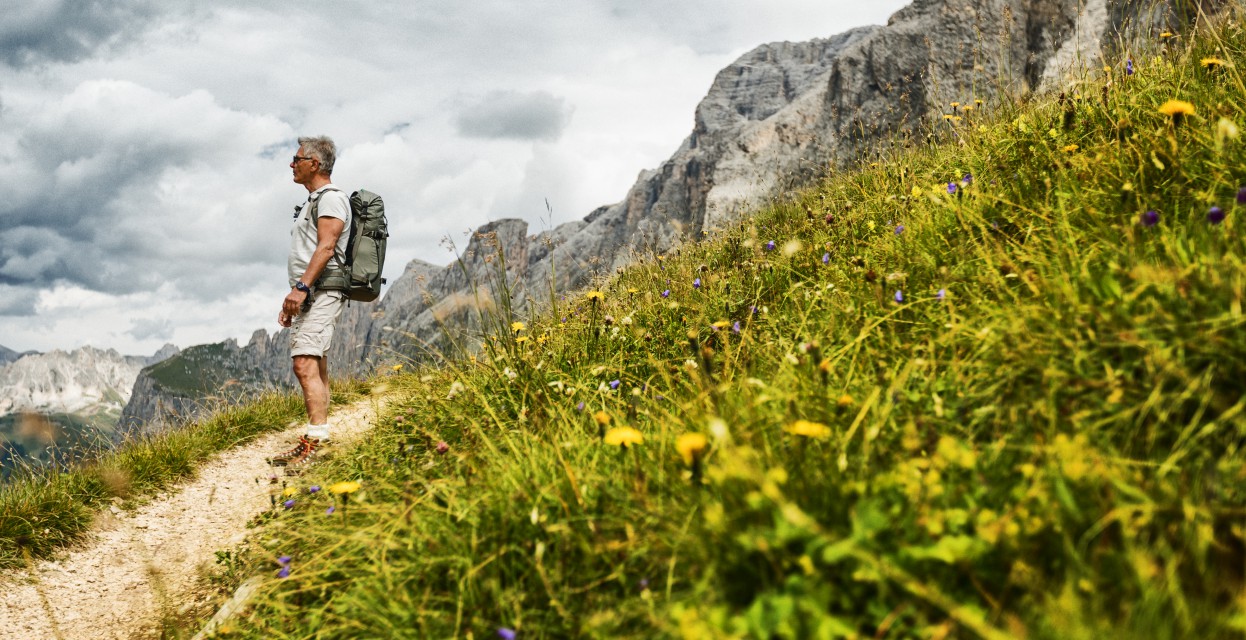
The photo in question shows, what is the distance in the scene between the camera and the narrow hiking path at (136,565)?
4461 millimetres

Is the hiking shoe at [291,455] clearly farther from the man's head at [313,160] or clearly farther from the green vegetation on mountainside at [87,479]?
the man's head at [313,160]

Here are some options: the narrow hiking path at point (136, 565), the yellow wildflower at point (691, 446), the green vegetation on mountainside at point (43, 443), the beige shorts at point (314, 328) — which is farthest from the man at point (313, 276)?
the yellow wildflower at point (691, 446)

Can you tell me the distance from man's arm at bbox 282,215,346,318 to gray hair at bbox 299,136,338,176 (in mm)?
740

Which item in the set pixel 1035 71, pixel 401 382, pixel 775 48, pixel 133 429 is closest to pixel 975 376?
pixel 401 382

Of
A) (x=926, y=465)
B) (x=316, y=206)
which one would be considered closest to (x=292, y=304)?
(x=316, y=206)

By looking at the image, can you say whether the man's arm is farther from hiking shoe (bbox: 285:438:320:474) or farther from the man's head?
hiking shoe (bbox: 285:438:320:474)

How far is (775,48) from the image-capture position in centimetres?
16938

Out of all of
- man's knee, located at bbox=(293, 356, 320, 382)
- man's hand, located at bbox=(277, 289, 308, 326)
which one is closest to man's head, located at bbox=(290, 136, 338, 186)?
man's hand, located at bbox=(277, 289, 308, 326)

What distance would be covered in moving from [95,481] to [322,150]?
161 inches

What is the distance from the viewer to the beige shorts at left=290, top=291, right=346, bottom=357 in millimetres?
6117

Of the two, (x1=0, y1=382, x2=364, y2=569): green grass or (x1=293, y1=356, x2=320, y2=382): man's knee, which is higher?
(x1=293, y1=356, x2=320, y2=382): man's knee

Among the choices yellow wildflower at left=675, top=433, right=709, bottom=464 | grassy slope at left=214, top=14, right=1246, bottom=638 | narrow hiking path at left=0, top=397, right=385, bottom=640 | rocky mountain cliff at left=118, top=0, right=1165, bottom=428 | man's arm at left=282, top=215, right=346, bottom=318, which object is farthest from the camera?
man's arm at left=282, top=215, right=346, bottom=318

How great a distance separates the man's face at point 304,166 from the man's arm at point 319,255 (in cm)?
64

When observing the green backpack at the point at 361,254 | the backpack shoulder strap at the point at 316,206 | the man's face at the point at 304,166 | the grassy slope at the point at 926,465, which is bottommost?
the grassy slope at the point at 926,465
